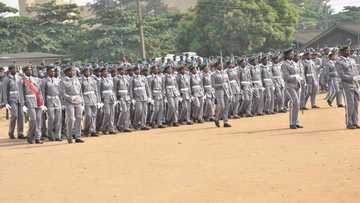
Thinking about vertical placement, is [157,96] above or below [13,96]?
below

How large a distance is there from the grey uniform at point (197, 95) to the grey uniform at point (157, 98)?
100 centimetres

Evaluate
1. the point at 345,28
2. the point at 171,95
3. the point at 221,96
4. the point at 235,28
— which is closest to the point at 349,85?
the point at 221,96

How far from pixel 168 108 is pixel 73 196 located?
454 inches

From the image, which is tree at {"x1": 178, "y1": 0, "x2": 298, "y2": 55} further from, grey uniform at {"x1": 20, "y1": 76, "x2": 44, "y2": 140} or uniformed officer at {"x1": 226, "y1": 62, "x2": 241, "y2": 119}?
grey uniform at {"x1": 20, "y1": 76, "x2": 44, "y2": 140}

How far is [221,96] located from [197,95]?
93.1 inches

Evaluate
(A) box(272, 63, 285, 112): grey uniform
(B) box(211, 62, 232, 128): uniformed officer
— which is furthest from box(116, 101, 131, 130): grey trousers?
(A) box(272, 63, 285, 112): grey uniform

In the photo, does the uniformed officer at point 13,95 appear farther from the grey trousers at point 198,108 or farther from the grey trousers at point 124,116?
the grey trousers at point 198,108

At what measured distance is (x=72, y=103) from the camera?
17.1m

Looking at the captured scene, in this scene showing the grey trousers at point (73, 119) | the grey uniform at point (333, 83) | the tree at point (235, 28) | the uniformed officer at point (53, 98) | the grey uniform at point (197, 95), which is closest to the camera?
the grey trousers at point (73, 119)

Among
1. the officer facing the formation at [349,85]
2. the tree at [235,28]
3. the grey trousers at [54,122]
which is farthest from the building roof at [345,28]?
the grey trousers at [54,122]

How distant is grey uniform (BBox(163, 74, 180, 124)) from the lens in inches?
832

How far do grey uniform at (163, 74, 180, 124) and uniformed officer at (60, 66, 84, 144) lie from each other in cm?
409

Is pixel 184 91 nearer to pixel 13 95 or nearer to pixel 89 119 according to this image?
pixel 89 119

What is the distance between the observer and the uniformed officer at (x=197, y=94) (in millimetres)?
21547
